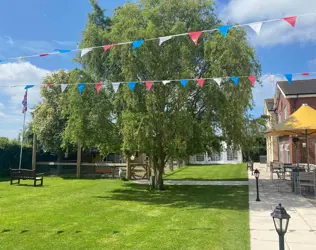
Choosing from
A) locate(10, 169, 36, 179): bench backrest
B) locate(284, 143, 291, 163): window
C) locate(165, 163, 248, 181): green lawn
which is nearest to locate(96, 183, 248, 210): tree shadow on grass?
locate(10, 169, 36, 179): bench backrest

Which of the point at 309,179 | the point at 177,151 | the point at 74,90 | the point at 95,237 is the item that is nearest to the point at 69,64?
the point at 74,90

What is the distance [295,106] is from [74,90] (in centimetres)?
1669

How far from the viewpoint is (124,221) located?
7258 millimetres

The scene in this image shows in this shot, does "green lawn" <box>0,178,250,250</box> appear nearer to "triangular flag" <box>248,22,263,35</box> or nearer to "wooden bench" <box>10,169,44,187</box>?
"wooden bench" <box>10,169,44,187</box>

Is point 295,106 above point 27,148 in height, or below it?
above

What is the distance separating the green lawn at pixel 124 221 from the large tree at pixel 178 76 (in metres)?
2.24

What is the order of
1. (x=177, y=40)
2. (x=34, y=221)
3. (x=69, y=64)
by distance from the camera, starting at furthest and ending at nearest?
(x=69, y=64) < (x=177, y=40) < (x=34, y=221)

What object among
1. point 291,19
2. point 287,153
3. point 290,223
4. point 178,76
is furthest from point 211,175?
point 291,19

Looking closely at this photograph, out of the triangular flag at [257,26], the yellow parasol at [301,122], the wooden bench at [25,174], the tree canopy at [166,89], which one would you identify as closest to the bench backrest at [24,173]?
the wooden bench at [25,174]

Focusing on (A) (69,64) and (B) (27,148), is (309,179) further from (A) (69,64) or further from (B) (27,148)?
(B) (27,148)

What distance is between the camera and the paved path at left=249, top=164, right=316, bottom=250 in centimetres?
542

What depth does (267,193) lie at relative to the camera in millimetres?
11617

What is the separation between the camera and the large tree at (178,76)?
34.9 feet

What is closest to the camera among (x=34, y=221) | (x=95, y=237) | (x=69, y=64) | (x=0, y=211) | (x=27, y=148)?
(x=95, y=237)
